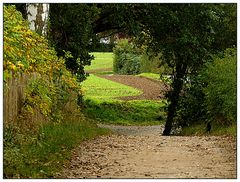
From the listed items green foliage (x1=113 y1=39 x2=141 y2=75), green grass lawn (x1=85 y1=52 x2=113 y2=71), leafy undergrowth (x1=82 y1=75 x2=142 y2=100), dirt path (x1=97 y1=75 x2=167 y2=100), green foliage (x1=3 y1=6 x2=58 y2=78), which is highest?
green foliage (x1=3 y1=6 x2=58 y2=78)

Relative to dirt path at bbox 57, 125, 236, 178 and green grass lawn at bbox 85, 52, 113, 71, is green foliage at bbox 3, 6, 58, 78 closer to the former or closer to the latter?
dirt path at bbox 57, 125, 236, 178

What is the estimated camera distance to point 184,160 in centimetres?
1164

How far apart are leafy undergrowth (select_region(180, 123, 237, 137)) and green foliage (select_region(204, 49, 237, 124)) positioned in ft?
0.74

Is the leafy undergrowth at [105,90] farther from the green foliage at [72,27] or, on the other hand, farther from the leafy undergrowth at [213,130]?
the leafy undergrowth at [213,130]

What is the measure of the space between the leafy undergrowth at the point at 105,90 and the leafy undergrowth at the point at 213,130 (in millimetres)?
18347

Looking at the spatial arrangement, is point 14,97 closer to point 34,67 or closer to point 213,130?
point 34,67

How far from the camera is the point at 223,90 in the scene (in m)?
16.2

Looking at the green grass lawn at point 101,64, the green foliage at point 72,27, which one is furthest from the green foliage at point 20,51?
the green grass lawn at point 101,64

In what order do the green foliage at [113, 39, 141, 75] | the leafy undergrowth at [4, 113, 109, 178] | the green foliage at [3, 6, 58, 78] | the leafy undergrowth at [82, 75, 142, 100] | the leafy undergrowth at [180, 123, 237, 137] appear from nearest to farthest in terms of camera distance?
the leafy undergrowth at [4, 113, 109, 178] → the green foliage at [3, 6, 58, 78] → the leafy undergrowth at [180, 123, 237, 137] → the leafy undergrowth at [82, 75, 142, 100] → the green foliage at [113, 39, 141, 75]

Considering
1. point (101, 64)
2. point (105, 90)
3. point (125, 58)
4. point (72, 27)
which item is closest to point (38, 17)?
point (72, 27)

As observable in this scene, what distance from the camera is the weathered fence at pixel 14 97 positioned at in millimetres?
11742

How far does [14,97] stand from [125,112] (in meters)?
20.7

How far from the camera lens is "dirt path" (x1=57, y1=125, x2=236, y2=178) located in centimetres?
1034

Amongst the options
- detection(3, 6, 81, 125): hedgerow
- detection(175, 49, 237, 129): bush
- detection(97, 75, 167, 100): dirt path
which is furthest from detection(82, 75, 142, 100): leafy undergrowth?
detection(3, 6, 81, 125): hedgerow
